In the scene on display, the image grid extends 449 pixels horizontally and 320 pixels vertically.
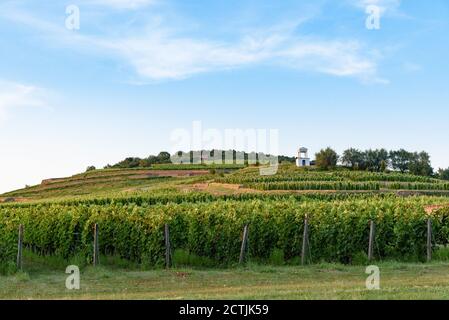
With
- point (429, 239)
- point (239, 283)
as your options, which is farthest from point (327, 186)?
point (239, 283)

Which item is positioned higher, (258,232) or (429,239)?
(258,232)

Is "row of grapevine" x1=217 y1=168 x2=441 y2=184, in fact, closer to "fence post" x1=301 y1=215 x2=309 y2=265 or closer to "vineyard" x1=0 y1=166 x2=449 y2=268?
"vineyard" x1=0 y1=166 x2=449 y2=268

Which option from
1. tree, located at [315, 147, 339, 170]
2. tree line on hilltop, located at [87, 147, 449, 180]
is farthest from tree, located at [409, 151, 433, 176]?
tree, located at [315, 147, 339, 170]

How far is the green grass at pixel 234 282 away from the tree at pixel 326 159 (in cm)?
8123

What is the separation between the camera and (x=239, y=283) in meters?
19.5

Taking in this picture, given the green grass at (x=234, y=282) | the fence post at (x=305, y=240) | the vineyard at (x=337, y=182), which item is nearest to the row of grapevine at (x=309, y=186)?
the vineyard at (x=337, y=182)

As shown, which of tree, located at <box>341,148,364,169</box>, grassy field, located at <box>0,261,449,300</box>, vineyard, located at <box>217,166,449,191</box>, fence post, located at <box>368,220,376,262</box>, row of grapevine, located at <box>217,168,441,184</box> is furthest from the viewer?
tree, located at <box>341,148,364,169</box>

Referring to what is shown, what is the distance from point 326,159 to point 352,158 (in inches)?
634

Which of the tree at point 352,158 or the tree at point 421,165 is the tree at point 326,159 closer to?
the tree at point 352,158

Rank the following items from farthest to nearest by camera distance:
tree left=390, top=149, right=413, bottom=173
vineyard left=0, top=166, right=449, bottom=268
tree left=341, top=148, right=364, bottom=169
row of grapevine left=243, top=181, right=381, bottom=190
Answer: tree left=390, top=149, right=413, bottom=173
tree left=341, top=148, right=364, bottom=169
row of grapevine left=243, top=181, right=381, bottom=190
vineyard left=0, top=166, right=449, bottom=268

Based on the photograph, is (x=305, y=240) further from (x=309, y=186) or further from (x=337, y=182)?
(x=337, y=182)

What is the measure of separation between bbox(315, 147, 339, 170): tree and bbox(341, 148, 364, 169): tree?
11.5 metres

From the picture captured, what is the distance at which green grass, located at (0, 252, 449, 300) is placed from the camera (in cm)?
1527
